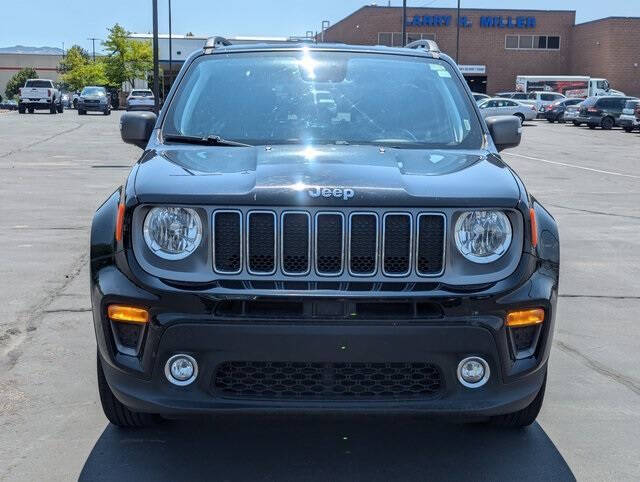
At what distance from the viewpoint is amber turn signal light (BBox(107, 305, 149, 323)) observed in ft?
10.9

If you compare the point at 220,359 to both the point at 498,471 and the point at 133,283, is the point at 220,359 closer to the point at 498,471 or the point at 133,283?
the point at 133,283

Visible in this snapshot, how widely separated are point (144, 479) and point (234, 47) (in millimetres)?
2738

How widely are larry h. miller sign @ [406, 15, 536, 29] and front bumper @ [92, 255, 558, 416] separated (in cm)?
6946

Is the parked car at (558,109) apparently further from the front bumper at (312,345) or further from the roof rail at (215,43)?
the front bumper at (312,345)

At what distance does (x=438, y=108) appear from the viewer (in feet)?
15.8

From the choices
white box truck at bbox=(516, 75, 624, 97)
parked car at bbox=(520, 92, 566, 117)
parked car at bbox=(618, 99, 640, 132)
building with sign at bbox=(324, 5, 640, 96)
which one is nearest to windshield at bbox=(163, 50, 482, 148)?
parked car at bbox=(618, 99, 640, 132)

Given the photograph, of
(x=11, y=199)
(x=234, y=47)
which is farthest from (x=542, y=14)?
(x=234, y=47)

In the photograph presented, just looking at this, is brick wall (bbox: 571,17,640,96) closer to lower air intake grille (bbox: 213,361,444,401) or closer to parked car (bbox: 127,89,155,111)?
parked car (bbox: 127,89,155,111)

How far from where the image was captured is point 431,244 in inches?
134

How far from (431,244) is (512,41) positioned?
243 ft

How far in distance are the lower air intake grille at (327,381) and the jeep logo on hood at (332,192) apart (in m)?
0.63

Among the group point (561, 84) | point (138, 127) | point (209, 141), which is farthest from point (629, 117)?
point (209, 141)

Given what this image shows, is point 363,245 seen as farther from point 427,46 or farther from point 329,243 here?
point 427,46

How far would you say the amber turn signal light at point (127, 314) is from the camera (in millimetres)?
3312
